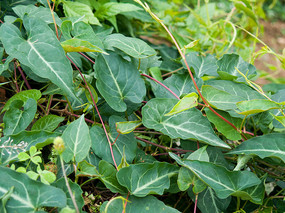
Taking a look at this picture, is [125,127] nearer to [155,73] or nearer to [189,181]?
[189,181]

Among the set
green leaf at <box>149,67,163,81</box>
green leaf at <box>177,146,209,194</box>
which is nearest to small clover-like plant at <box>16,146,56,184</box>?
green leaf at <box>177,146,209,194</box>

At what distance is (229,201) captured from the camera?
0.95 m

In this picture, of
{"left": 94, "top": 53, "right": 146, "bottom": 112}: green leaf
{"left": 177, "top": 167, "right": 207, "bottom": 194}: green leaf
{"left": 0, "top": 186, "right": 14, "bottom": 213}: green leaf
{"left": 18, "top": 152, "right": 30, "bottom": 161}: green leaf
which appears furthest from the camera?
{"left": 94, "top": 53, "right": 146, "bottom": 112}: green leaf

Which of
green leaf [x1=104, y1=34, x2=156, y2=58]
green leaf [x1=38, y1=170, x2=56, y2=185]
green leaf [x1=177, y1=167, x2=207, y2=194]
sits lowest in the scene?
green leaf [x1=177, y1=167, x2=207, y2=194]

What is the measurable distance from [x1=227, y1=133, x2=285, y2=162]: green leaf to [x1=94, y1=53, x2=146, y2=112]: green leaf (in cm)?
38

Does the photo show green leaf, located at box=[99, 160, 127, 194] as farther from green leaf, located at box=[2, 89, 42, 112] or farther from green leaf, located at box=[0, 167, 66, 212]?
green leaf, located at box=[2, 89, 42, 112]

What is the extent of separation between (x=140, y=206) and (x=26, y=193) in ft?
1.02

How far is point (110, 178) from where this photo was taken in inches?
33.7

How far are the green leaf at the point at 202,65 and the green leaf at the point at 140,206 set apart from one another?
1.89 ft

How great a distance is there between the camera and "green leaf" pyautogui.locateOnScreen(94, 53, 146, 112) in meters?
1.00

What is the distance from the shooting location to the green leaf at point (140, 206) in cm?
81

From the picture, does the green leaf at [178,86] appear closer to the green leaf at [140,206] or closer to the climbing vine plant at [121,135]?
the climbing vine plant at [121,135]

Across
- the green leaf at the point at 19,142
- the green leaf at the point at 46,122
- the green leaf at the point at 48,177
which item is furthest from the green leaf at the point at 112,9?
the green leaf at the point at 48,177

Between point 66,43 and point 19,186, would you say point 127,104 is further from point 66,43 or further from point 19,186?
point 19,186
